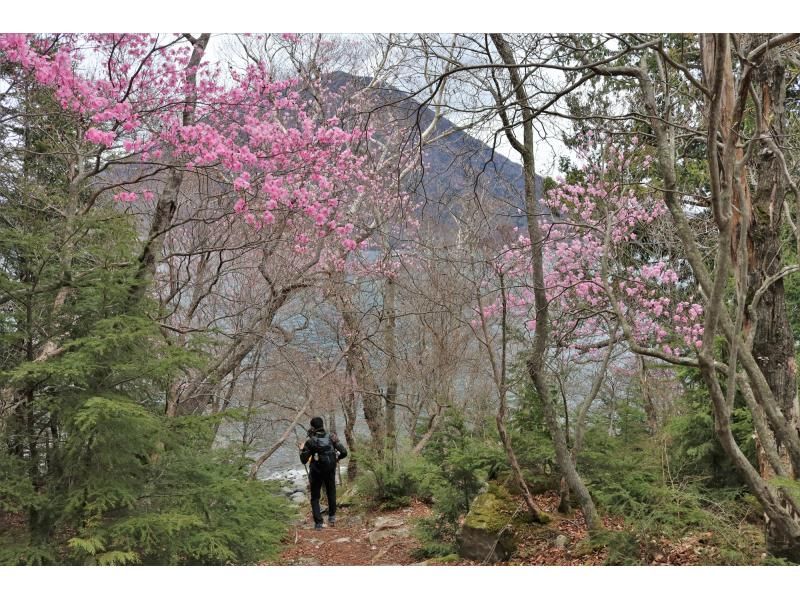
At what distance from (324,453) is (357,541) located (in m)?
0.67

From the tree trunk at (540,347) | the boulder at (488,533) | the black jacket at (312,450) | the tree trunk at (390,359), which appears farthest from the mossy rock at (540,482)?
the tree trunk at (390,359)

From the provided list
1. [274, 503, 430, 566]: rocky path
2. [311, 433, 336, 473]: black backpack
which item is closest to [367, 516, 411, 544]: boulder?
[274, 503, 430, 566]: rocky path

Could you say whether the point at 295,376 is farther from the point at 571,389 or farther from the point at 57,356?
the point at 57,356

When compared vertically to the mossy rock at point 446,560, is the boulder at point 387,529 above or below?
below

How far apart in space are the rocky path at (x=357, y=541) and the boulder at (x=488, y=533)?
17.4 inches

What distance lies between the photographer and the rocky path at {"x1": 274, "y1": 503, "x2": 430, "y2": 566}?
385 cm

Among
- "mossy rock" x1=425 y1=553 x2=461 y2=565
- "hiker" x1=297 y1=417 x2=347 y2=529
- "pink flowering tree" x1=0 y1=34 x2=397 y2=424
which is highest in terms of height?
"pink flowering tree" x1=0 y1=34 x2=397 y2=424

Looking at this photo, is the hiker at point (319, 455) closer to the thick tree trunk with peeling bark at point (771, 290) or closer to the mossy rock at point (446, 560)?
the mossy rock at point (446, 560)

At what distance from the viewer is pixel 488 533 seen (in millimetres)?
3352

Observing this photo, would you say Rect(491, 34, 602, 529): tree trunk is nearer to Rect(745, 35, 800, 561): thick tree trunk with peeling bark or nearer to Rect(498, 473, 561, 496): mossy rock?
Rect(498, 473, 561, 496): mossy rock

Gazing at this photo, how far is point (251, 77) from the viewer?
445 centimetres

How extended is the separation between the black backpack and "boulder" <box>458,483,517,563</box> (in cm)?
107

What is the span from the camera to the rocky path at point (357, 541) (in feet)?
12.6
